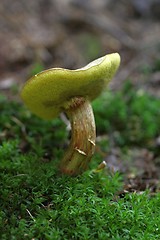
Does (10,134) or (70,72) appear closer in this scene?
(70,72)

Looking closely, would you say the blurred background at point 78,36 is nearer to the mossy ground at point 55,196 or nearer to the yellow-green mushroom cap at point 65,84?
the mossy ground at point 55,196

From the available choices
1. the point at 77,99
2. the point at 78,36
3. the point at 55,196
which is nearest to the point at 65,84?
the point at 77,99

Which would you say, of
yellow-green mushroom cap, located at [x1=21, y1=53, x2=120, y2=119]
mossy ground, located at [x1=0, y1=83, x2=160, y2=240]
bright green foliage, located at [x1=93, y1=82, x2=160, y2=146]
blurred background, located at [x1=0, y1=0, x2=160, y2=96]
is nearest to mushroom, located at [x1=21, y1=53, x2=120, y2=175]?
yellow-green mushroom cap, located at [x1=21, y1=53, x2=120, y2=119]

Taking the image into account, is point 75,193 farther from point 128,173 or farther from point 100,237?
point 128,173

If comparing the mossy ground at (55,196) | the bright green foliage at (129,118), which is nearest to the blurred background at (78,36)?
the bright green foliage at (129,118)

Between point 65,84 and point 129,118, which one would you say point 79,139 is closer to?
point 65,84

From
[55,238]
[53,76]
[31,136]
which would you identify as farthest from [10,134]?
[55,238]
